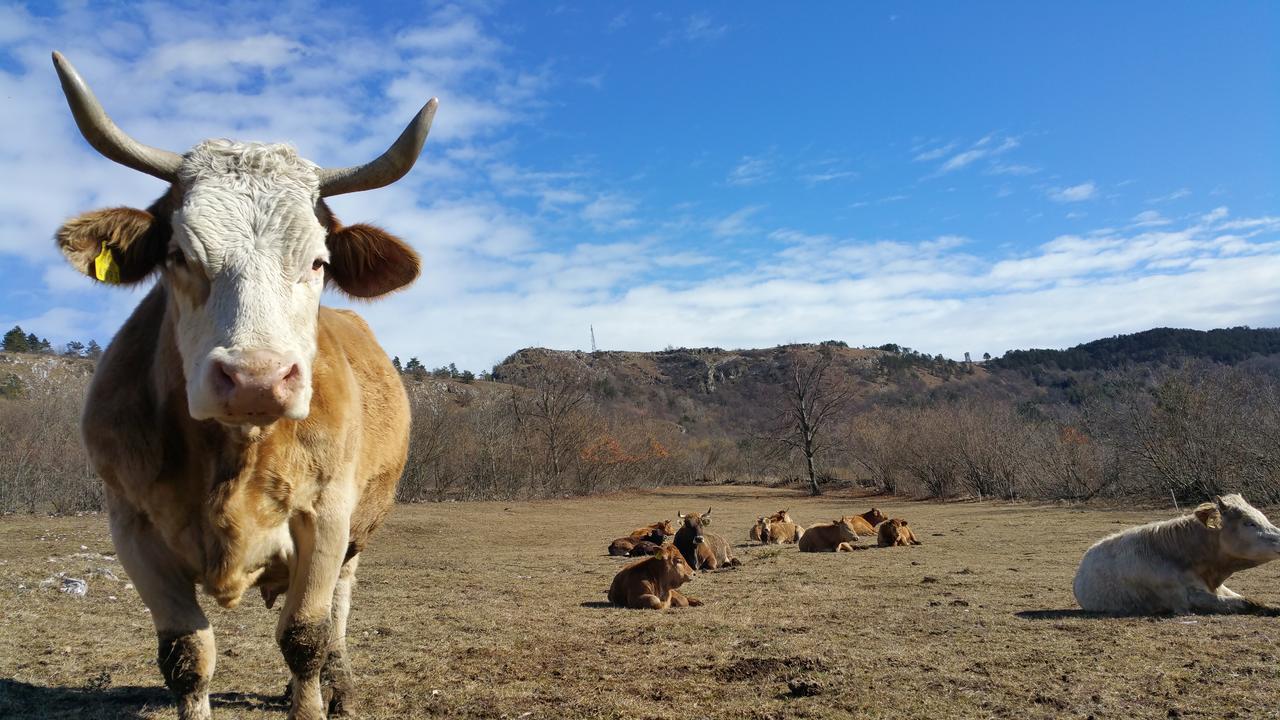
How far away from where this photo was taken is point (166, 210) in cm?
341

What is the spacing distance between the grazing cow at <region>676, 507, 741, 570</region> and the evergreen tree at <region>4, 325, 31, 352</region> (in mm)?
78167

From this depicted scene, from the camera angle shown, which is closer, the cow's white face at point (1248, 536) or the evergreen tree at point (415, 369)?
the cow's white face at point (1248, 536)

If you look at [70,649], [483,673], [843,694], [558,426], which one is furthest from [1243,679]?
[558,426]

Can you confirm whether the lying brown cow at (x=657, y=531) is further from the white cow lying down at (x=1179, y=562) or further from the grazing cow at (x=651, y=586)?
the white cow lying down at (x=1179, y=562)

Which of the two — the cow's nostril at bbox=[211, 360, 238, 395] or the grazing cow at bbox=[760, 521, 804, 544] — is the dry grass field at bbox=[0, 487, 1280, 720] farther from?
the grazing cow at bbox=[760, 521, 804, 544]

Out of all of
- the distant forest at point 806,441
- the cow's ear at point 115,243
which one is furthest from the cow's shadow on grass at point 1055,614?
the distant forest at point 806,441

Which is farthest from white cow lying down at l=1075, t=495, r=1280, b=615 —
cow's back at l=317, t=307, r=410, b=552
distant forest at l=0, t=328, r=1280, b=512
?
distant forest at l=0, t=328, r=1280, b=512

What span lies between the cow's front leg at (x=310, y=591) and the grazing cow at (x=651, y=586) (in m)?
5.39

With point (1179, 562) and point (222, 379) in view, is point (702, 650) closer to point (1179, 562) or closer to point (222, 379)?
point (222, 379)

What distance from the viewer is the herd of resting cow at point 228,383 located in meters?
2.85

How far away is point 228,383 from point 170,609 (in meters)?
1.61

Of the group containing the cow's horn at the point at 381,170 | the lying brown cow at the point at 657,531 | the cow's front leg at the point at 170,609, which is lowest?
the lying brown cow at the point at 657,531

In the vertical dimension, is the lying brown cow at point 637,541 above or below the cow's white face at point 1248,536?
below

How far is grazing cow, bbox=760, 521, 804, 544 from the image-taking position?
725 inches
